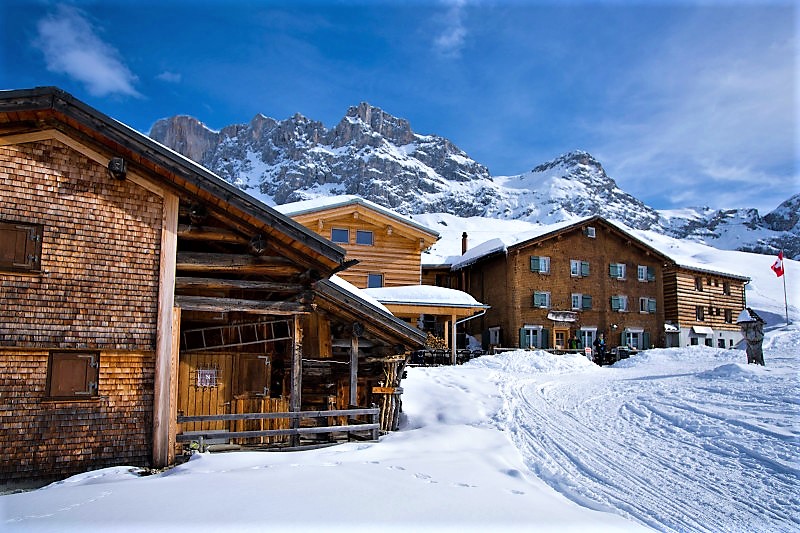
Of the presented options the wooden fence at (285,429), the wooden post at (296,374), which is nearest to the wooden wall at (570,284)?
the wooden fence at (285,429)

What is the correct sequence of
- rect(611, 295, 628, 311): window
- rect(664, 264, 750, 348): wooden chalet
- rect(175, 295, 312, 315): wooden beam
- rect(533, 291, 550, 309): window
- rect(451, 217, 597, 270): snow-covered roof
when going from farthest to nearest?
1. rect(664, 264, 750, 348): wooden chalet
2. rect(611, 295, 628, 311): window
3. rect(533, 291, 550, 309): window
4. rect(451, 217, 597, 270): snow-covered roof
5. rect(175, 295, 312, 315): wooden beam

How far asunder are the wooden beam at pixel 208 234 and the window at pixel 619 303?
32.4 metres

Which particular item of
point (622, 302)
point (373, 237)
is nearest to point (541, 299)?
point (622, 302)

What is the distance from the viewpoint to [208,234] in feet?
34.1

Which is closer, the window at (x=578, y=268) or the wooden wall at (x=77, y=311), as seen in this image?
the wooden wall at (x=77, y=311)

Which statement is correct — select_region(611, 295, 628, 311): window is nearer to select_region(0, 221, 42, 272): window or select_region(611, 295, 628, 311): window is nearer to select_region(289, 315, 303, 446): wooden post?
select_region(289, 315, 303, 446): wooden post

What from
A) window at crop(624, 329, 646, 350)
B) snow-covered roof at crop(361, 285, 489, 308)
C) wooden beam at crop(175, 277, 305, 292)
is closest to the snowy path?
wooden beam at crop(175, 277, 305, 292)

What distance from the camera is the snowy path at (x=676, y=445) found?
7.47 metres

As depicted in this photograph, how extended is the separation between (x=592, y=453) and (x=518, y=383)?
9999 mm

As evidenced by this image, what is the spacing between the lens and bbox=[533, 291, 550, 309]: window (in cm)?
3528

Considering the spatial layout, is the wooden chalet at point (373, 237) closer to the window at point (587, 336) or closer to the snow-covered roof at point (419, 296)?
the snow-covered roof at point (419, 296)

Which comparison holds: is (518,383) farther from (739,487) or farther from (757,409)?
(739,487)

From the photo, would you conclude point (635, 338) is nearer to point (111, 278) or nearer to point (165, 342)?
point (165, 342)

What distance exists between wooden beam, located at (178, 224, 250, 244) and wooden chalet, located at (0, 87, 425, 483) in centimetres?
2
